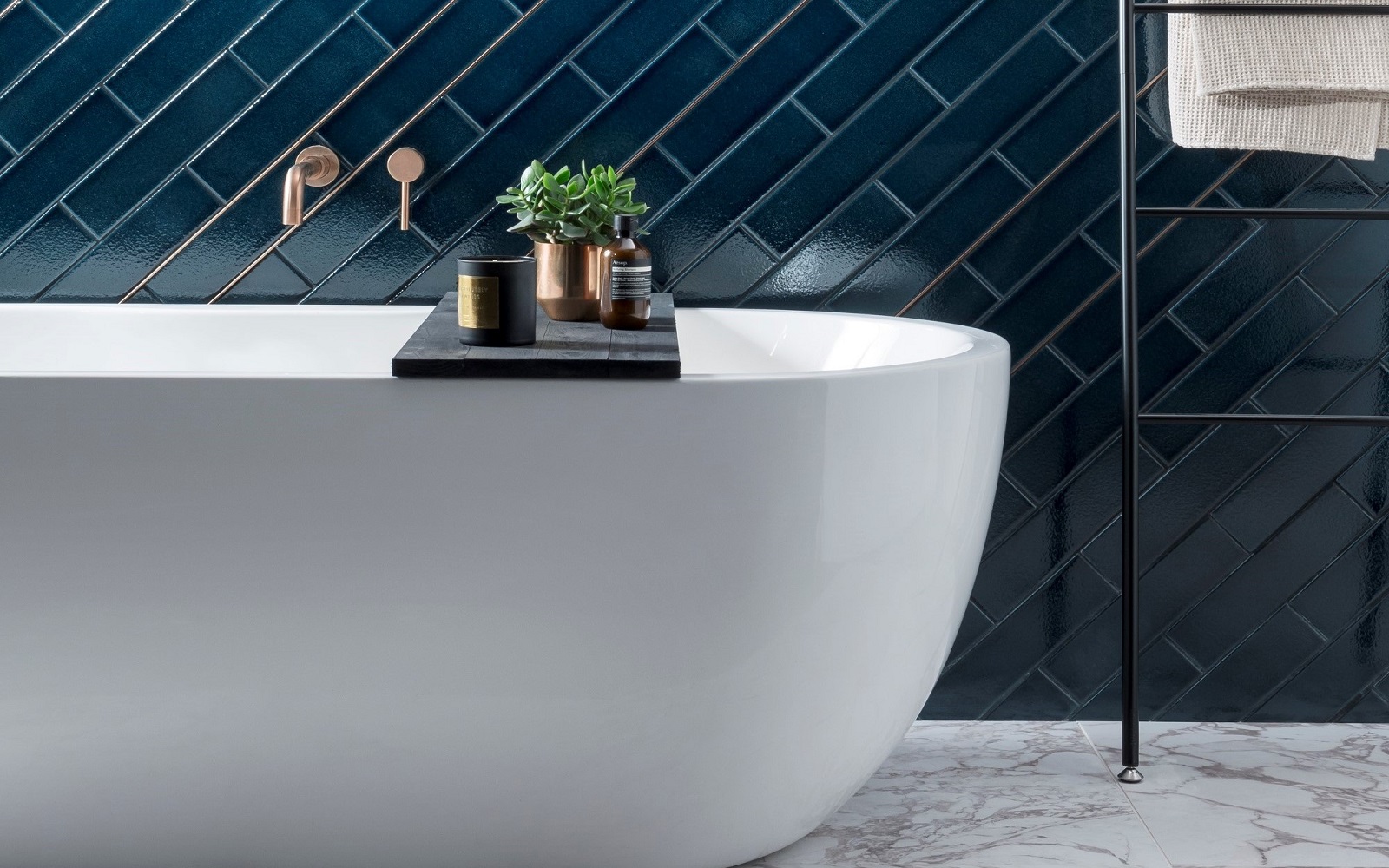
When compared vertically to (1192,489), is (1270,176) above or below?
above

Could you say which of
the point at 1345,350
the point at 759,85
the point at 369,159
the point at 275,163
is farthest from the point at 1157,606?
the point at 275,163

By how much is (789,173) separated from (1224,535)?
1036 mm

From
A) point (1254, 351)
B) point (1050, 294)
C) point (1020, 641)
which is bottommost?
point (1020, 641)

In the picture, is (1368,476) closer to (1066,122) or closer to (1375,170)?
(1375,170)

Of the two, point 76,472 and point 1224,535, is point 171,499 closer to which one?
point 76,472

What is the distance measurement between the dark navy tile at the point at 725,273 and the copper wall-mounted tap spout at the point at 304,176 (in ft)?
2.11

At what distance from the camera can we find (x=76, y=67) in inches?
81.1

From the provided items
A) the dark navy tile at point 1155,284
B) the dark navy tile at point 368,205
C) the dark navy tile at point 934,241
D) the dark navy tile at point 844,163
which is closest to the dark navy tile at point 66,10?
the dark navy tile at point 368,205

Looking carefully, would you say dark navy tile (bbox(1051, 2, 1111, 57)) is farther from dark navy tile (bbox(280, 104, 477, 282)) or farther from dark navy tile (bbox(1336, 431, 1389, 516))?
dark navy tile (bbox(280, 104, 477, 282))

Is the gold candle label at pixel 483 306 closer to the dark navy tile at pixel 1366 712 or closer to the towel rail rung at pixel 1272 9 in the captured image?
the towel rail rung at pixel 1272 9

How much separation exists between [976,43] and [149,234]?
153 centimetres

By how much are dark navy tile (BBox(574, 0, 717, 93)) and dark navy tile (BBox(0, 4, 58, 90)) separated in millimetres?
958

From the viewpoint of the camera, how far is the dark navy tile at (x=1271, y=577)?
209cm

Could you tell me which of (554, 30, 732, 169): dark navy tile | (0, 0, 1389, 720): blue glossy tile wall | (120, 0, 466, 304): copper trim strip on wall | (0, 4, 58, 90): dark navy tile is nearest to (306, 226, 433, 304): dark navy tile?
(0, 0, 1389, 720): blue glossy tile wall
